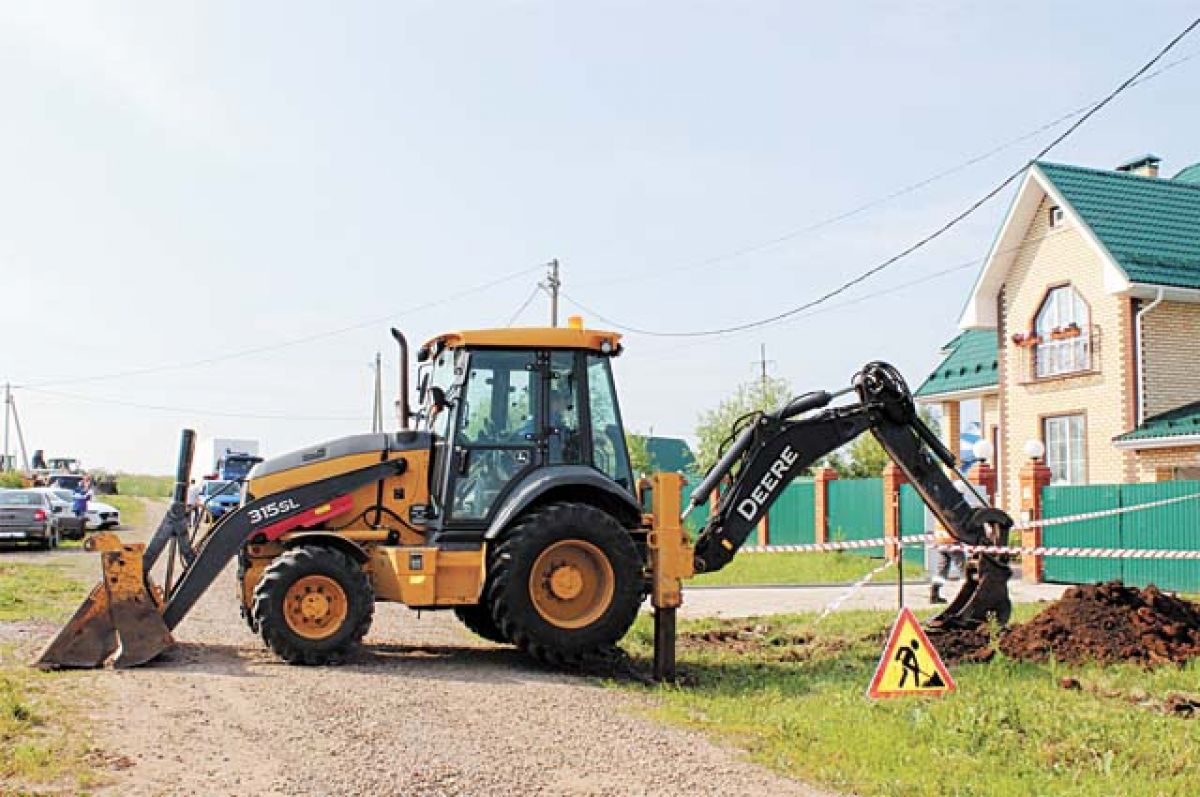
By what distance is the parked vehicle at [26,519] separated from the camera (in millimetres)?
27875

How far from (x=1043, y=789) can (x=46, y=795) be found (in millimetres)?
5228

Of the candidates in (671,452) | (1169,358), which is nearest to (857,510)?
(1169,358)

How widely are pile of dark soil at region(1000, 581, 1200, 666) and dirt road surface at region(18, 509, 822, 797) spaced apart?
403cm

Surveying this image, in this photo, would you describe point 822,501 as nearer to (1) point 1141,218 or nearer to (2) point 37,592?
(1) point 1141,218

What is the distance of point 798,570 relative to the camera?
23906mm

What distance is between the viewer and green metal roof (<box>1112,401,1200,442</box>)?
23.0m

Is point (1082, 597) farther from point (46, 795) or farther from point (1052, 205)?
point (1052, 205)

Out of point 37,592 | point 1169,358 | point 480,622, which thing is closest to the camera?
point 480,622

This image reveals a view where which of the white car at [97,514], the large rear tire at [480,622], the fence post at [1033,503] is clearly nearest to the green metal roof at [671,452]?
the white car at [97,514]

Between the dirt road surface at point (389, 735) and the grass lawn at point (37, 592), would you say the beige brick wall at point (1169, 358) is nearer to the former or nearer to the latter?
the dirt road surface at point (389, 735)

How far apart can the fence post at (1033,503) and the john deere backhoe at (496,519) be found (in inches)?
374

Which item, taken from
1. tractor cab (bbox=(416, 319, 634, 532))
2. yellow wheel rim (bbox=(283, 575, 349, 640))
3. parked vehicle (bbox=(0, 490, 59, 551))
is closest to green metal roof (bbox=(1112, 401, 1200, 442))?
tractor cab (bbox=(416, 319, 634, 532))

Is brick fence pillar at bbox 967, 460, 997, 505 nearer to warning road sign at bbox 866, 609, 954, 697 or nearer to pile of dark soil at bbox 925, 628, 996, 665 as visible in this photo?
pile of dark soil at bbox 925, 628, 996, 665

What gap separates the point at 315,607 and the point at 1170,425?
18.7 metres
